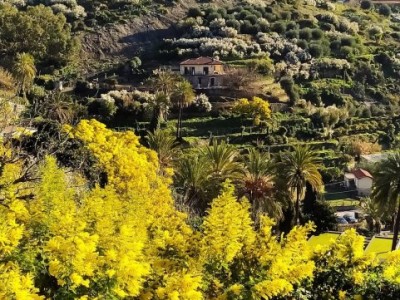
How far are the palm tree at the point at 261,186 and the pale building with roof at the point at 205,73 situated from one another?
1333 inches

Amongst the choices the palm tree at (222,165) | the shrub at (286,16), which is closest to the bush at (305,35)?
the shrub at (286,16)

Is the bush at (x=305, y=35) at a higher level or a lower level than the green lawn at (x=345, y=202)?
higher

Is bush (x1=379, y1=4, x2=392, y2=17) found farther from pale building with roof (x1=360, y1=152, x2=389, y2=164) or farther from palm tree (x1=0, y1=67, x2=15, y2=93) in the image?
palm tree (x1=0, y1=67, x2=15, y2=93)

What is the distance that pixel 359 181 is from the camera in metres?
51.3

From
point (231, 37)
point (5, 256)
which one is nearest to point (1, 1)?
point (231, 37)

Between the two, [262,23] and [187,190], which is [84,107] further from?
[262,23]

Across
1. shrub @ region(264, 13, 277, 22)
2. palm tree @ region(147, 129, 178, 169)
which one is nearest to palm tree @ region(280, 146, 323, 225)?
palm tree @ region(147, 129, 178, 169)

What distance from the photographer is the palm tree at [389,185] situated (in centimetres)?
2759

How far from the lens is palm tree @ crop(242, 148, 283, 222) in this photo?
91.6 ft

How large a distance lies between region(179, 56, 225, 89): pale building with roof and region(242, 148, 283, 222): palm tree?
3386 cm

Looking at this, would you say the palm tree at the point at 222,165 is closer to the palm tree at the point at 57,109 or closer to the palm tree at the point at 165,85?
the palm tree at the point at 57,109

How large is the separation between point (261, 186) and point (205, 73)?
118ft

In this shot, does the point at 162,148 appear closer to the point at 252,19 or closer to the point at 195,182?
the point at 195,182

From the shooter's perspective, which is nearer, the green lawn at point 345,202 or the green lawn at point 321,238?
the green lawn at point 321,238
